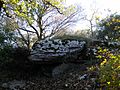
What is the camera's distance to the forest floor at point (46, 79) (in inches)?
322

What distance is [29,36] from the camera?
25.2 m

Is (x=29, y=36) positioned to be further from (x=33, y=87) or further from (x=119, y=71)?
(x=119, y=71)

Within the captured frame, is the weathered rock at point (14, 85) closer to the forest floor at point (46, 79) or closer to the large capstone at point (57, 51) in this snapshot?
the forest floor at point (46, 79)

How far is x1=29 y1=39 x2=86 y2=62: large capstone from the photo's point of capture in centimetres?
1036

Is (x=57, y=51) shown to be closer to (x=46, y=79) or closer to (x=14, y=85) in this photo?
(x=46, y=79)

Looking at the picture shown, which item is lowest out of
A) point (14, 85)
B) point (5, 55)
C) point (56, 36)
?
point (14, 85)

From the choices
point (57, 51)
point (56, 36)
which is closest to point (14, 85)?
point (57, 51)

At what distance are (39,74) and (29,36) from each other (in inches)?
573

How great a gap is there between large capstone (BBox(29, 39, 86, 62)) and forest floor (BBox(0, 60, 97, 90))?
0.49 metres

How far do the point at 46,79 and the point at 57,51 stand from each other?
1.32 metres

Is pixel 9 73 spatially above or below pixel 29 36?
below

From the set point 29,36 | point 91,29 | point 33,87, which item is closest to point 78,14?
point 91,29

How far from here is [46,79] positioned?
9859 millimetres

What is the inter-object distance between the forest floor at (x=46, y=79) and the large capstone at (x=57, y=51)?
0.49 m
